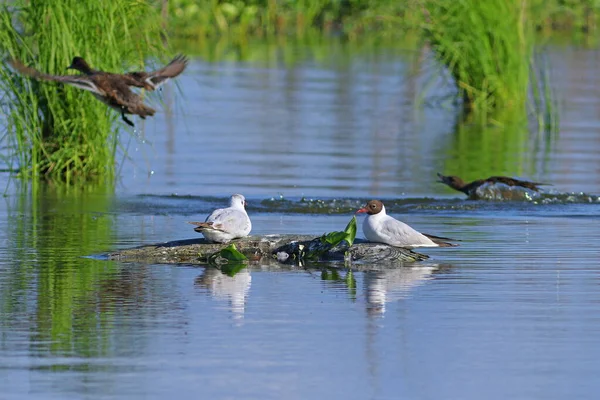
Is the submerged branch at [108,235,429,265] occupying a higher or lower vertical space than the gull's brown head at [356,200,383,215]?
lower

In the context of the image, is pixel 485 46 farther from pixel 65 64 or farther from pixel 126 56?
pixel 65 64

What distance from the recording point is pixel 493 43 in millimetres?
20922

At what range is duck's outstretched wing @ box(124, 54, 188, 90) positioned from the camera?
1196 cm

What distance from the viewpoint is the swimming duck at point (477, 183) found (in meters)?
12.7

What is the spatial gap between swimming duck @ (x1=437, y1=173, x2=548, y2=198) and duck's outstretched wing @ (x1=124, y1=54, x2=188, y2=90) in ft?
9.05

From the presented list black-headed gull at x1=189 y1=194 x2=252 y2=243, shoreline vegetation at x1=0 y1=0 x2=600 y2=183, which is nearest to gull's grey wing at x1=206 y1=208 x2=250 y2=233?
black-headed gull at x1=189 y1=194 x2=252 y2=243

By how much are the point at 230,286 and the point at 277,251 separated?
1165mm

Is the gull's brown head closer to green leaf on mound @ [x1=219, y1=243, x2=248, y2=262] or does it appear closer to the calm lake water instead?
the calm lake water

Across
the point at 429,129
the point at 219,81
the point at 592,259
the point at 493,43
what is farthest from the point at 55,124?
the point at 219,81

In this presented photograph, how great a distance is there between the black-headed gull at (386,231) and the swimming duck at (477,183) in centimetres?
333

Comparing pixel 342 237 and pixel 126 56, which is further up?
pixel 126 56

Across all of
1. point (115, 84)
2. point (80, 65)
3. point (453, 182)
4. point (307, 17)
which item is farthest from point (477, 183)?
point (307, 17)

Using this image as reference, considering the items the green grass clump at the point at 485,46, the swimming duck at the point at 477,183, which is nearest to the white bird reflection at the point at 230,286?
the swimming duck at the point at 477,183

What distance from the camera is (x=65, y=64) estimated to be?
1338cm
